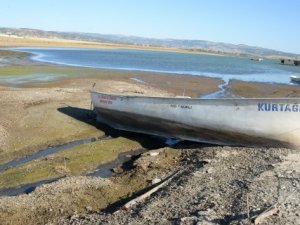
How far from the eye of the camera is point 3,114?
20766mm

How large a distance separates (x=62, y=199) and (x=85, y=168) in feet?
10.7

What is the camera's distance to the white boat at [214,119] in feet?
50.5

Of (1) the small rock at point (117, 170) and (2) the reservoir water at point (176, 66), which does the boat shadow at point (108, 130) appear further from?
(2) the reservoir water at point (176, 66)

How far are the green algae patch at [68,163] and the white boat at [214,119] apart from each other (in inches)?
58.8

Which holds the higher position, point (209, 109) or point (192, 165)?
A: point (209, 109)

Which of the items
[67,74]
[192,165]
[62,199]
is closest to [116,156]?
[192,165]

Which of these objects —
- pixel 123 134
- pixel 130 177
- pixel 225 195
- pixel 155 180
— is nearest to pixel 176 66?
pixel 123 134

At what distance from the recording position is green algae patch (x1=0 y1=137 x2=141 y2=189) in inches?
538

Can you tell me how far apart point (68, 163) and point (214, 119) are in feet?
18.6

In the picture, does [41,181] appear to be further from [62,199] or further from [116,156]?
[116,156]

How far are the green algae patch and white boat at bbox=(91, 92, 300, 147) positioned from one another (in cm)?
149

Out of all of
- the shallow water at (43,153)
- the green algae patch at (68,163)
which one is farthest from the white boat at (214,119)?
the shallow water at (43,153)

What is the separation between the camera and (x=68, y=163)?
1497 centimetres

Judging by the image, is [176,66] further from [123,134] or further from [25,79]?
[123,134]
